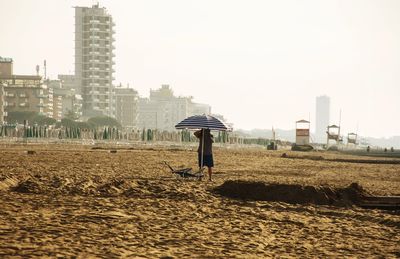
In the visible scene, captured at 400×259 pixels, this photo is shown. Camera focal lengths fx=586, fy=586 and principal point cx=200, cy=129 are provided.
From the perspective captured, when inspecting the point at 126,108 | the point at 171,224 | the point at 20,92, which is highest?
the point at 20,92

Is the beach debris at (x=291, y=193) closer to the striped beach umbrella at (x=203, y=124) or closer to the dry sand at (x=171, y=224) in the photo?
the dry sand at (x=171, y=224)

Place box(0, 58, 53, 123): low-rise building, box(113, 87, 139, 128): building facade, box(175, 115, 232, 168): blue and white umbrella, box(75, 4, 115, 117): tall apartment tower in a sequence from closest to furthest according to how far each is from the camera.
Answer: box(175, 115, 232, 168): blue and white umbrella, box(0, 58, 53, 123): low-rise building, box(75, 4, 115, 117): tall apartment tower, box(113, 87, 139, 128): building facade

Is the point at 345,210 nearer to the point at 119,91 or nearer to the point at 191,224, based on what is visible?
the point at 191,224

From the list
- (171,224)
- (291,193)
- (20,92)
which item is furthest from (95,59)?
(171,224)

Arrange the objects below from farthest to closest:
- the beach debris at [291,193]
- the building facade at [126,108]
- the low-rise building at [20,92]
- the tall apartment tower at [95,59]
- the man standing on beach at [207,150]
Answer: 1. the building facade at [126,108]
2. the tall apartment tower at [95,59]
3. the low-rise building at [20,92]
4. the man standing on beach at [207,150]
5. the beach debris at [291,193]

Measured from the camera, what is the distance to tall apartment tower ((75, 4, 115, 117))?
174 metres

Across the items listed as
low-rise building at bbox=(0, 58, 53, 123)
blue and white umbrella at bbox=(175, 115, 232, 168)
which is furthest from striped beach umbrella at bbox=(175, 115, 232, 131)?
low-rise building at bbox=(0, 58, 53, 123)

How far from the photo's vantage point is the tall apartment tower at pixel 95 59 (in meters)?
174

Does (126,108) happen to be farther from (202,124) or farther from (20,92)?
(202,124)

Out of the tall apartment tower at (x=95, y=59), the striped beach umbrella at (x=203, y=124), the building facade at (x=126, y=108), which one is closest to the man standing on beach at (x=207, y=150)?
the striped beach umbrella at (x=203, y=124)

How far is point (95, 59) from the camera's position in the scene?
174 meters

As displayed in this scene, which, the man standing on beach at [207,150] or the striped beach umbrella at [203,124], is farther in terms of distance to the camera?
the man standing on beach at [207,150]

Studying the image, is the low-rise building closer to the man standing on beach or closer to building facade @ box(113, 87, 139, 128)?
building facade @ box(113, 87, 139, 128)

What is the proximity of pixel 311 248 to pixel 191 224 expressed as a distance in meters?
2.13
